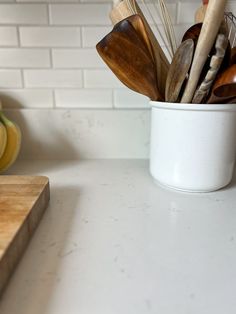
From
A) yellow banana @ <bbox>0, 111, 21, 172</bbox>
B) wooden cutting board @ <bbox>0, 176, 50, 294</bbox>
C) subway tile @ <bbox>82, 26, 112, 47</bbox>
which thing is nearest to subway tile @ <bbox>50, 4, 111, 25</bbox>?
subway tile @ <bbox>82, 26, 112, 47</bbox>

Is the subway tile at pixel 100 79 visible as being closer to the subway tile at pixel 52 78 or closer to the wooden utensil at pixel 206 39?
the subway tile at pixel 52 78

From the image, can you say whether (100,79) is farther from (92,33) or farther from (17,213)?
(17,213)

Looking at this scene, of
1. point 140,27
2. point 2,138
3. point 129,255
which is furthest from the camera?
point 2,138

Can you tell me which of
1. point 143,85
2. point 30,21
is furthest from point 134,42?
point 30,21

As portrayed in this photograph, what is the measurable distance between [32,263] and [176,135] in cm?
29

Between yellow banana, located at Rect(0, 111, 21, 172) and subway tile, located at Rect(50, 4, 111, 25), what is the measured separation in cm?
25

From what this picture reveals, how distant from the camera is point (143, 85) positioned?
440 millimetres

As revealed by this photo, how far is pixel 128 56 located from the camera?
1.35 feet

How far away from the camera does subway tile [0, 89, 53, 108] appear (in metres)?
0.64

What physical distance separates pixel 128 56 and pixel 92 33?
245mm

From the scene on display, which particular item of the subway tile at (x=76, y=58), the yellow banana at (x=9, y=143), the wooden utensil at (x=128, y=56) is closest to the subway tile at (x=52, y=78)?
the subway tile at (x=76, y=58)

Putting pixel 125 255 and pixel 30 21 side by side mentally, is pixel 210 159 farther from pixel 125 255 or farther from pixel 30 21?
pixel 30 21

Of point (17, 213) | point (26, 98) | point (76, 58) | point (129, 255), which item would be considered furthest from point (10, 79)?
point (129, 255)

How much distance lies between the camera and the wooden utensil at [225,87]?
14.8 inches
